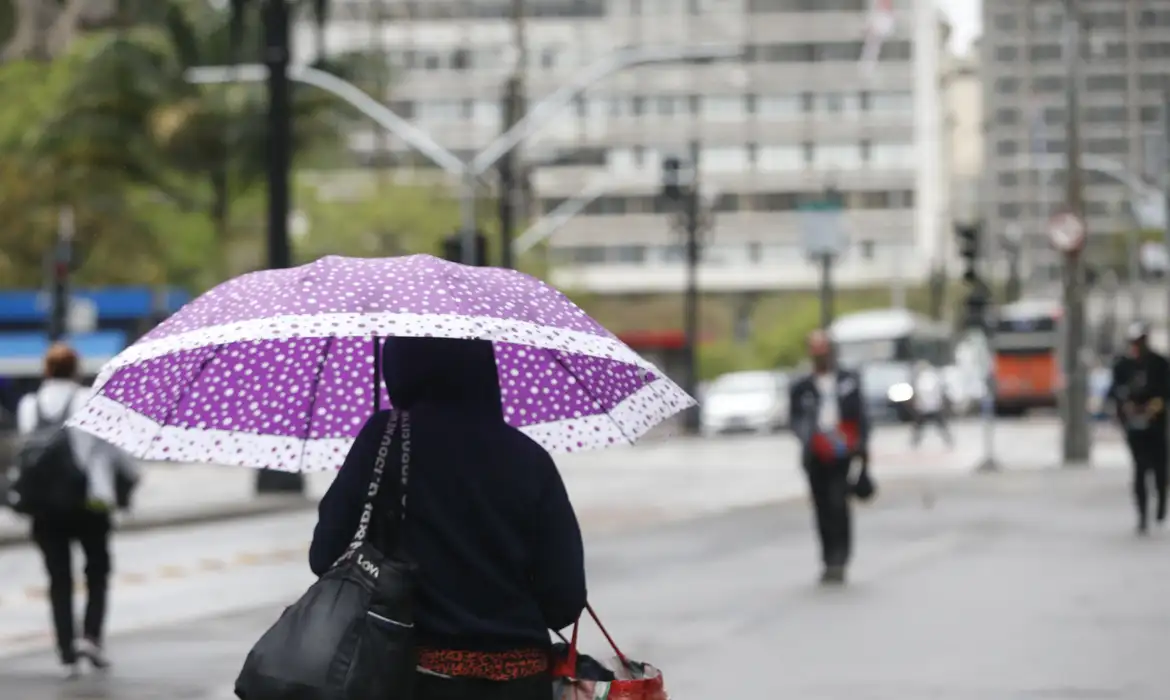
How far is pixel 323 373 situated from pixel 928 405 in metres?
48.2

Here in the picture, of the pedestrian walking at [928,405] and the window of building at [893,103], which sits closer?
the pedestrian walking at [928,405]

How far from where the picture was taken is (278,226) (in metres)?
30.8

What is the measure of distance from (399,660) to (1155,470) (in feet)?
58.1

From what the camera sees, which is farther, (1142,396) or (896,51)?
(896,51)

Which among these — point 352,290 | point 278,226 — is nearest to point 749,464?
point 278,226

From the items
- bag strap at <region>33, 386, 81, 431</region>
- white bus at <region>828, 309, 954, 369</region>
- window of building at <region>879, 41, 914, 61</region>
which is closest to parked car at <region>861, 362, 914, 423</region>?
white bus at <region>828, 309, 954, 369</region>

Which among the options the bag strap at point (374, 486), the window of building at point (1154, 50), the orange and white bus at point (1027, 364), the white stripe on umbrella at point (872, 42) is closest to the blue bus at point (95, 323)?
the orange and white bus at point (1027, 364)

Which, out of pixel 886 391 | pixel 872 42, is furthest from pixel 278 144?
pixel 872 42

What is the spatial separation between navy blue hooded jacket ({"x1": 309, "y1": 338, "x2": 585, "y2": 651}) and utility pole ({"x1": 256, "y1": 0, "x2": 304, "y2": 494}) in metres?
24.4

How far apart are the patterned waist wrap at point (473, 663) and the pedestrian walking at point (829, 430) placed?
12149mm

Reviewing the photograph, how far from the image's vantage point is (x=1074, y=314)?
125 feet

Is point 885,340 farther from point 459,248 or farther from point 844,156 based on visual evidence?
point 459,248

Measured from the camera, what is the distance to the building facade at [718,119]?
4776 inches

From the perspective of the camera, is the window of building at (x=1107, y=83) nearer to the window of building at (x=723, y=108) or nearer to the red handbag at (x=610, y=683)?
the window of building at (x=723, y=108)
